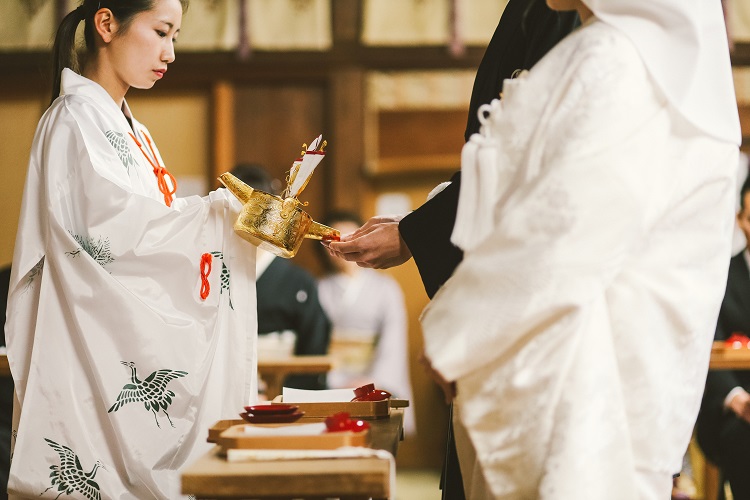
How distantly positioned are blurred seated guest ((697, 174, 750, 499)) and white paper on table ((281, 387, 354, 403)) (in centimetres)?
240

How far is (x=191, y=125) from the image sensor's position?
7055mm

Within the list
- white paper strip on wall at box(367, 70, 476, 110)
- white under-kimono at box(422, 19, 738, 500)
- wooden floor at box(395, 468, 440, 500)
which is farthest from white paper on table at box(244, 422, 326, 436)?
white paper strip on wall at box(367, 70, 476, 110)

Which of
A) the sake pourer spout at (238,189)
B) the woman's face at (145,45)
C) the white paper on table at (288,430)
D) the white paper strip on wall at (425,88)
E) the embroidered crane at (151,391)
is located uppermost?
the woman's face at (145,45)

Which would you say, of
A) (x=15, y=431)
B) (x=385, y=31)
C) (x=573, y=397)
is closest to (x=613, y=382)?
(x=573, y=397)

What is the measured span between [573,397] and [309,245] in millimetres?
5544

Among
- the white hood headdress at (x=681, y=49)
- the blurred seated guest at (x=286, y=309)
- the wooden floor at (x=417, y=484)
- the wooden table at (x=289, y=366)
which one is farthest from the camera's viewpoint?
the wooden floor at (x=417, y=484)

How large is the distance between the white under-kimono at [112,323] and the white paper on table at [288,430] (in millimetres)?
796

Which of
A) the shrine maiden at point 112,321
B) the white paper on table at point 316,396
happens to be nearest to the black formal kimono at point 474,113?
the white paper on table at point 316,396

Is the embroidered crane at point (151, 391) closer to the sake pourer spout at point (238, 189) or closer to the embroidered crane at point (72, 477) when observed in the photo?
the embroidered crane at point (72, 477)

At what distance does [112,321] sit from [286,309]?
2.74 meters

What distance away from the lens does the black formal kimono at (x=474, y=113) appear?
2.22 meters

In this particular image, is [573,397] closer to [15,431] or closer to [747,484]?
[15,431]

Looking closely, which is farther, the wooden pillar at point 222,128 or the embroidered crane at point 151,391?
the wooden pillar at point 222,128

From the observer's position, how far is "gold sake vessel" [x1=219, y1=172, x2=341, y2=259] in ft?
8.25
